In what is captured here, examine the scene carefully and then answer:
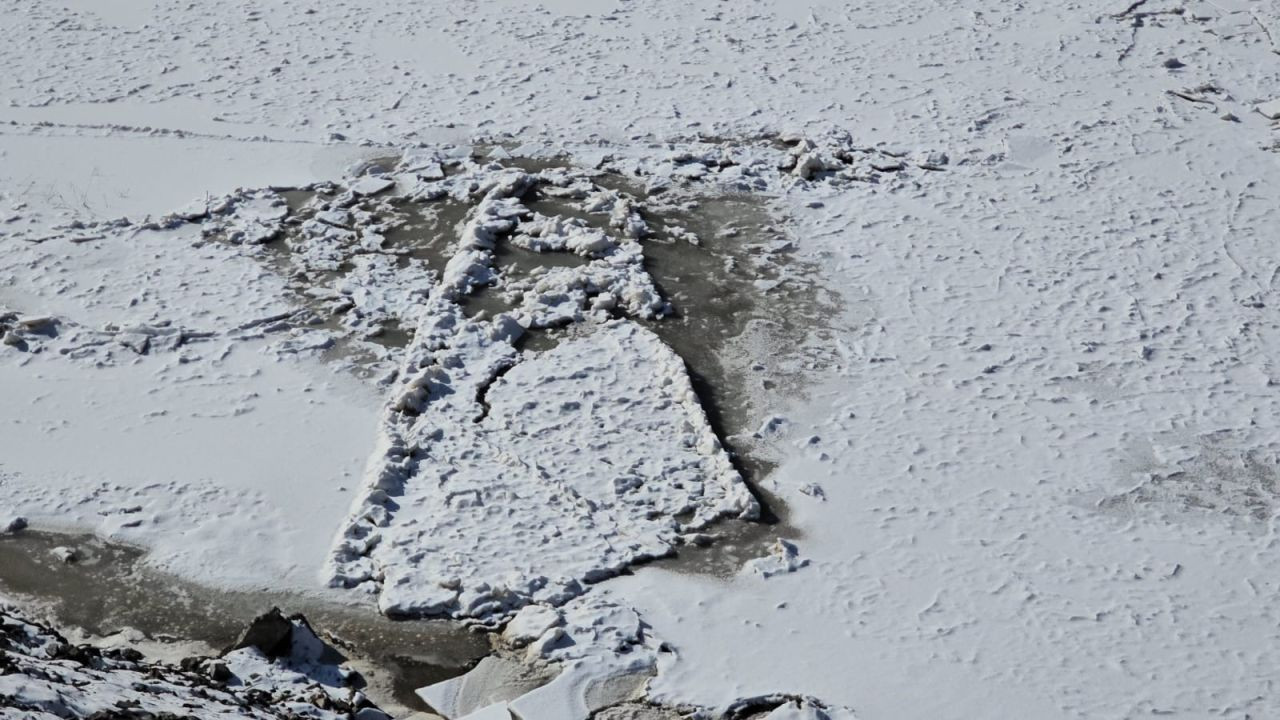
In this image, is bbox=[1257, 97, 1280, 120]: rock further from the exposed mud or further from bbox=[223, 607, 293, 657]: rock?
bbox=[223, 607, 293, 657]: rock

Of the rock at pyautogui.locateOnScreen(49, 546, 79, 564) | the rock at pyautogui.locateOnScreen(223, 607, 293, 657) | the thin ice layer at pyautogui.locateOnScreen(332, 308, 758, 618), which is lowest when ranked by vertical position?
the thin ice layer at pyautogui.locateOnScreen(332, 308, 758, 618)

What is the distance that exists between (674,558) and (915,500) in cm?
137

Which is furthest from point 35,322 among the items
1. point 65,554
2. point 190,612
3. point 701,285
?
point 701,285

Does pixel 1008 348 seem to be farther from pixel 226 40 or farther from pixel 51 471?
pixel 226 40

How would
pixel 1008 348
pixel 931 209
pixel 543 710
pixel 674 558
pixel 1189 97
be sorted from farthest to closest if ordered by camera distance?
pixel 1189 97 < pixel 931 209 < pixel 1008 348 < pixel 674 558 < pixel 543 710

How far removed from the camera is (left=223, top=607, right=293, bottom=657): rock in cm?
579

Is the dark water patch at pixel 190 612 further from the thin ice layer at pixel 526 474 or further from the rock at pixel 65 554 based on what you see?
the thin ice layer at pixel 526 474

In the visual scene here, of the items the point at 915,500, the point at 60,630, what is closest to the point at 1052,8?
the point at 915,500

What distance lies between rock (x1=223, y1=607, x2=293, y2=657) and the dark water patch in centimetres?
28

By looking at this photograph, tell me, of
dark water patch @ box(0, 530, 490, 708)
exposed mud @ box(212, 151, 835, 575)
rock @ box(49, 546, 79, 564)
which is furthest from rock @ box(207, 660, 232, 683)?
exposed mud @ box(212, 151, 835, 575)

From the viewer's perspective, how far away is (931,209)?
9.52 metres

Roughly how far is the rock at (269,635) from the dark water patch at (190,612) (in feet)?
0.91

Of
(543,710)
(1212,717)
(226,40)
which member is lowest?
(1212,717)

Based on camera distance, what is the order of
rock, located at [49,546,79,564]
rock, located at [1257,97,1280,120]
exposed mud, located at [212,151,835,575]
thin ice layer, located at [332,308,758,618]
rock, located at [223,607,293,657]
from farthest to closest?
rock, located at [1257,97,1280,120] < exposed mud, located at [212,151,835,575] < rock, located at [49,546,79,564] < thin ice layer, located at [332,308,758,618] < rock, located at [223,607,293,657]
